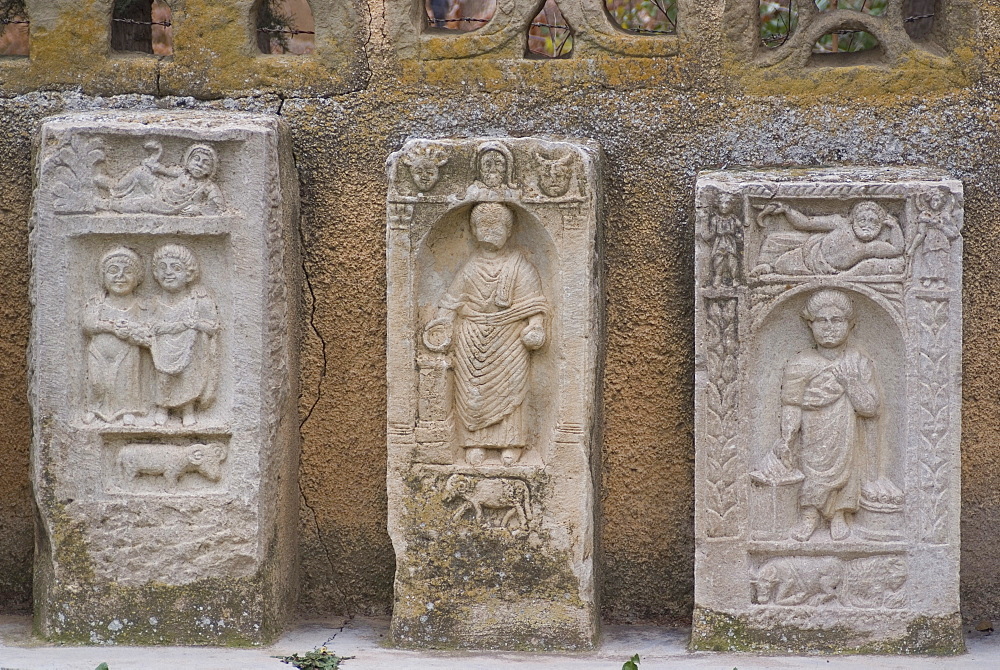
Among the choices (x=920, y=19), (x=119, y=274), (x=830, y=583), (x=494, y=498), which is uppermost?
(x=920, y=19)

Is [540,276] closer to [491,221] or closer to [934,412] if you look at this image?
[491,221]

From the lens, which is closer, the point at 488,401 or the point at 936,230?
the point at 936,230

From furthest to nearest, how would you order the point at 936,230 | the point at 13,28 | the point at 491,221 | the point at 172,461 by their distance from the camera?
the point at 13,28
the point at 172,461
the point at 491,221
the point at 936,230

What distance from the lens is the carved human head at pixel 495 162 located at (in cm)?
491

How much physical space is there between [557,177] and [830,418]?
1.29 meters

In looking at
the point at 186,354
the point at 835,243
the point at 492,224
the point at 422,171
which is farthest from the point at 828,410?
the point at 186,354

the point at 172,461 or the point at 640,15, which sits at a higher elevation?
the point at 640,15

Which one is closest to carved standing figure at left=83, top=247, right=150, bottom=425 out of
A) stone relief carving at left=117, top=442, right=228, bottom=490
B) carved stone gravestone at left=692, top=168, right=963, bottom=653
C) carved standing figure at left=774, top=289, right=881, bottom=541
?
stone relief carving at left=117, top=442, right=228, bottom=490

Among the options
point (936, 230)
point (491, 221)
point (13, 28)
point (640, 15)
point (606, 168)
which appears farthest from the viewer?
point (640, 15)

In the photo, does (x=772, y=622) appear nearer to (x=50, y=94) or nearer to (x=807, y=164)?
(x=807, y=164)

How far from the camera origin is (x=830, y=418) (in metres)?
4.96

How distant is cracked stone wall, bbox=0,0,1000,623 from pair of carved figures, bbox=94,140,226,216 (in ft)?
1.56

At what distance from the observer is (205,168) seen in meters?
4.97

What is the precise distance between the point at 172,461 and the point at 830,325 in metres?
2.39
